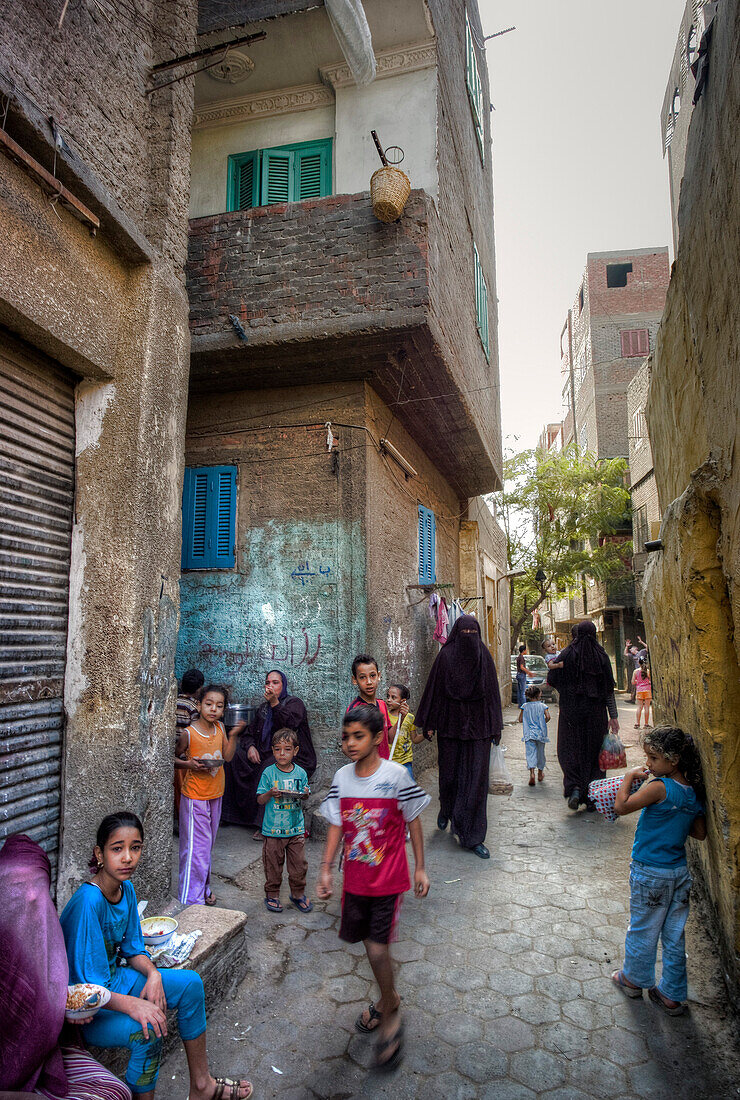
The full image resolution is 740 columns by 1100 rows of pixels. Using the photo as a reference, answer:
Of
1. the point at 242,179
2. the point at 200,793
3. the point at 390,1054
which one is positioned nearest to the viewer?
the point at 390,1054

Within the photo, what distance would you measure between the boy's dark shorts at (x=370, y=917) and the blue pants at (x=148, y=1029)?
30.3 inches

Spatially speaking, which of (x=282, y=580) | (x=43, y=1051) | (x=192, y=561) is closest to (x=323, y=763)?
(x=282, y=580)

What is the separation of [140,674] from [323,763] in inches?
124

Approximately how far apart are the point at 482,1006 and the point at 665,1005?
0.89 meters

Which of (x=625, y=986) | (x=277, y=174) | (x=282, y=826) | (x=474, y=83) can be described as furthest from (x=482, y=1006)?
(x=474, y=83)

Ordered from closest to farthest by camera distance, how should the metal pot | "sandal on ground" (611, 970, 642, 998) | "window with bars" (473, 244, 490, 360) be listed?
1. "sandal on ground" (611, 970, 642, 998)
2. the metal pot
3. "window with bars" (473, 244, 490, 360)

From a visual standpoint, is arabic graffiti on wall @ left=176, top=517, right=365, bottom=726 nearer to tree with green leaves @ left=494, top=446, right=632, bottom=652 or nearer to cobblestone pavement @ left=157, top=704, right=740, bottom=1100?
cobblestone pavement @ left=157, top=704, right=740, bottom=1100

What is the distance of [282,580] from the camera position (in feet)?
21.2

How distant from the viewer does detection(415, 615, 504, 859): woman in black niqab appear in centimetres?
566

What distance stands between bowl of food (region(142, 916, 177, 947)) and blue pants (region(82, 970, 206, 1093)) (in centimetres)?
51

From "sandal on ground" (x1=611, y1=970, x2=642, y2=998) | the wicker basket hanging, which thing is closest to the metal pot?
"sandal on ground" (x1=611, y1=970, x2=642, y2=998)

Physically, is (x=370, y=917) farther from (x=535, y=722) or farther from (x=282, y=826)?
(x=535, y=722)

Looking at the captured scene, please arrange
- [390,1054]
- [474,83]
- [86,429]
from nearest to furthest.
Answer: [390,1054], [86,429], [474,83]

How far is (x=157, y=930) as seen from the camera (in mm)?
2971
